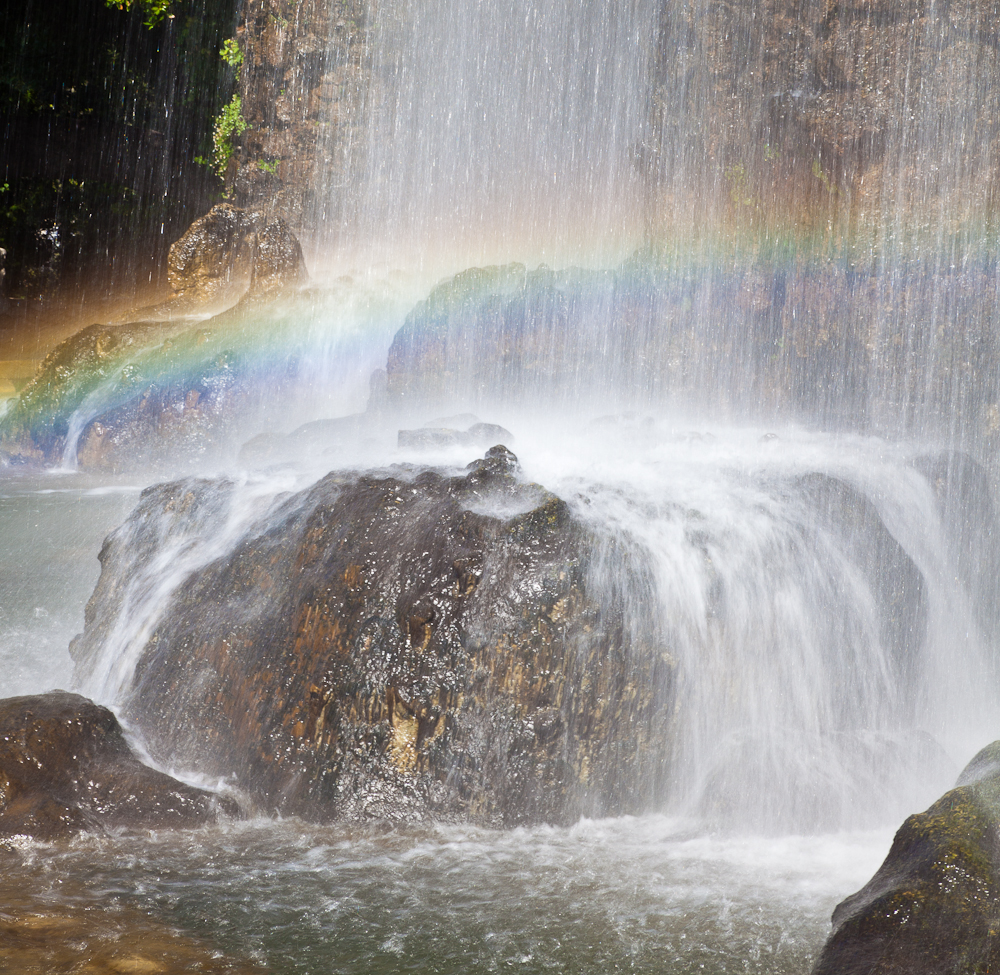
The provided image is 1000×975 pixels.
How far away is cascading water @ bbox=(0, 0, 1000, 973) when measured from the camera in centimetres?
484

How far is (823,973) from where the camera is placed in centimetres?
346

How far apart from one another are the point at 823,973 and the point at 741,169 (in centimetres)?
1497

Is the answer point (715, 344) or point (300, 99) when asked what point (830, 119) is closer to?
point (715, 344)

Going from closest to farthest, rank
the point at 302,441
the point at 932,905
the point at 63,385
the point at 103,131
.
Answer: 1. the point at 932,905
2. the point at 302,441
3. the point at 63,385
4. the point at 103,131

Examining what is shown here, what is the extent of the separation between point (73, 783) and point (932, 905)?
4.89 m

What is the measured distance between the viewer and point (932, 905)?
11.3ft

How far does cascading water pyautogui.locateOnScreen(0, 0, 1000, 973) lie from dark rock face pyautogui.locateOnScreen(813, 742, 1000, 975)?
2.32ft

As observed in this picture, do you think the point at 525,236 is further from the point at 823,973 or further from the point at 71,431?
the point at 823,973

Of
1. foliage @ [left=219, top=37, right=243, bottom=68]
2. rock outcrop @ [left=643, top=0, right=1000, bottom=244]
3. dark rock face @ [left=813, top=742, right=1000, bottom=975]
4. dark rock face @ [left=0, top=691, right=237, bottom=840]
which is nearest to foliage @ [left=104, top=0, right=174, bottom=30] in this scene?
foliage @ [left=219, top=37, right=243, bottom=68]

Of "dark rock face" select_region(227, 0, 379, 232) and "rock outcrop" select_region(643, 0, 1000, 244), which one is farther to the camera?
"dark rock face" select_region(227, 0, 379, 232)

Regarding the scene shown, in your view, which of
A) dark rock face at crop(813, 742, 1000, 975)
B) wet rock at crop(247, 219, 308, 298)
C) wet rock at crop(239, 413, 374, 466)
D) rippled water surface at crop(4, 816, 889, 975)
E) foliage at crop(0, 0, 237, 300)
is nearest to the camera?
dark rock face at crop(813, 742, 1000, 975)

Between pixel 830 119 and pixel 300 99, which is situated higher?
pixel 300 99

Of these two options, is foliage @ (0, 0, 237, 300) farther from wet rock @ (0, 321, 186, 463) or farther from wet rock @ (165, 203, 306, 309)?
wet rock @ (0, 321, 186, 463)

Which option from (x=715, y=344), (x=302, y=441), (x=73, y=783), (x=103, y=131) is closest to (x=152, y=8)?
(x=103, y=131)
